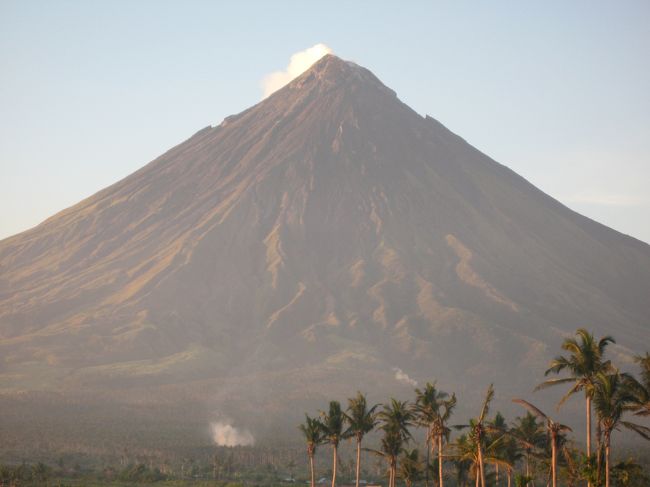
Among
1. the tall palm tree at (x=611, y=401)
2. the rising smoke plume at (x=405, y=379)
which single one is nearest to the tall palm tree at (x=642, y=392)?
the tall palm tree at (x=611, y=401)

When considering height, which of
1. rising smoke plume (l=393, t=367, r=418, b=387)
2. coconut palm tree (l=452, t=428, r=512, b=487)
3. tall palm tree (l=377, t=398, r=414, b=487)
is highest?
rising smoke plume (l=393, t=367, r=418, b=387)

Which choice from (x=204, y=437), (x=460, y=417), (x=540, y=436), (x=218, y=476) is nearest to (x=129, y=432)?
(x=204, y=437)

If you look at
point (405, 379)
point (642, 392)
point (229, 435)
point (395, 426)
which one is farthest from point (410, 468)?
point (405, 379)

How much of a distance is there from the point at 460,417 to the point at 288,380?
36.4 metres

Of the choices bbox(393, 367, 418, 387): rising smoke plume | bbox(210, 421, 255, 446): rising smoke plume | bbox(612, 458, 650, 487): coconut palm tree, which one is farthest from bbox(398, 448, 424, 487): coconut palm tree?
bbox(393, 367, 418, 387): rising smoke plume

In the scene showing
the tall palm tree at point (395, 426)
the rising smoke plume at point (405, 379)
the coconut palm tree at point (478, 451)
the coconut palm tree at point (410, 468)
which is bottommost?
the coconut palm tree at point (410, 468)

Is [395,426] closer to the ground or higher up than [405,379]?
closer to the ground

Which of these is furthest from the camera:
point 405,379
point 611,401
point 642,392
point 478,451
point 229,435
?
point 405,379

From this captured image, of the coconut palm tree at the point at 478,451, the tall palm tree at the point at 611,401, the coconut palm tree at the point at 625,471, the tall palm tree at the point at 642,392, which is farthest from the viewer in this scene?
the coconut palm tree at the point at 625,471

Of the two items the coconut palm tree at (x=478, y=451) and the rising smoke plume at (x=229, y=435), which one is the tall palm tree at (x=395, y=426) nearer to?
the coconut palm tree at (x=478, y=451)

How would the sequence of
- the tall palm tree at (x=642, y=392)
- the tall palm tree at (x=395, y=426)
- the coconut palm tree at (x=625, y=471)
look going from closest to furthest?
the tall palm tree at (x=642, y=392) < the coconut palm tree at (x=625, y=471) < the tall palm tree at (x=395, y=426)

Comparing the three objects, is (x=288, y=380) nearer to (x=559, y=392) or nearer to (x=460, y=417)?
(x=460, y=417)

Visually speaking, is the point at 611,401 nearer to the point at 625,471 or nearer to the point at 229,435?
the point at 625,471

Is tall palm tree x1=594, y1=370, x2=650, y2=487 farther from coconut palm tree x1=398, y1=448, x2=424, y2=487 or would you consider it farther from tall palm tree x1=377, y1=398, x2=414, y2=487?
coconut palm tree x1=398, y1=448, x2=424, y2=487
